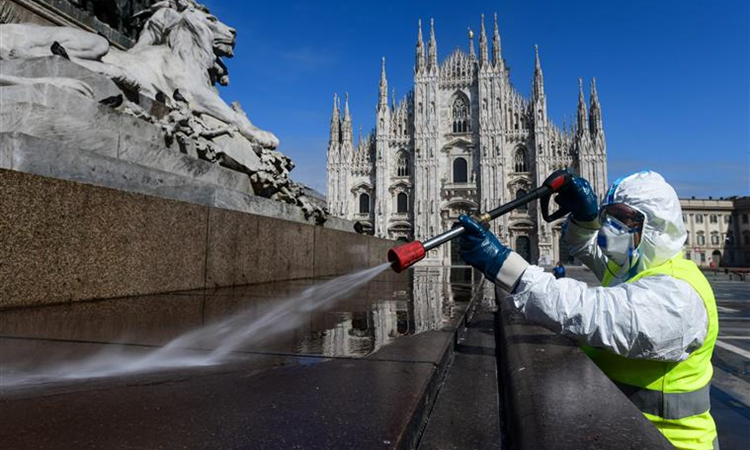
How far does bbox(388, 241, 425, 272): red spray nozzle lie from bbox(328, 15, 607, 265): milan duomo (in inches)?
1115

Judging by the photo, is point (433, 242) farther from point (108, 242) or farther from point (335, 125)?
point (335, 125)

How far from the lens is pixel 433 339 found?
1872 millimetres

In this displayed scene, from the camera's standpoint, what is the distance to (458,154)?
106 feet

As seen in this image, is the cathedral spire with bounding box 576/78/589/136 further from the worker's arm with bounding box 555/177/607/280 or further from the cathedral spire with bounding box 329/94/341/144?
the worker's arm with bounding box 555/177/607/280

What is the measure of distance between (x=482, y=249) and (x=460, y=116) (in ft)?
107

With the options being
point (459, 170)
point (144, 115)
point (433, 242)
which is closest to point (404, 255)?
point (433, 242)

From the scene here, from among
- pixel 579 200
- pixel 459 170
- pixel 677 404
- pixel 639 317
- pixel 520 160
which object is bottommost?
pixel 677 404

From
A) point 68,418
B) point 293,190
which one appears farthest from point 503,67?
point 68,418

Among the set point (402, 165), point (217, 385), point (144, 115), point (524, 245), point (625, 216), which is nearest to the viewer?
point (217, 385)

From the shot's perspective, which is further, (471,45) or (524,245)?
(471,45)

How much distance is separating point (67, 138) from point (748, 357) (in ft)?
18.6

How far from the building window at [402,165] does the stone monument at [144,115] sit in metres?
26.9

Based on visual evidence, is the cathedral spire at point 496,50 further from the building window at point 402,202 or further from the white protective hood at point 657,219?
the white protective hood at point 657,219

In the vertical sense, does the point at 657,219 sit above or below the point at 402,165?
below
